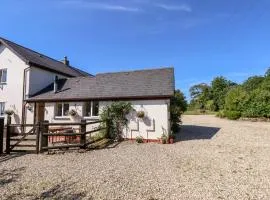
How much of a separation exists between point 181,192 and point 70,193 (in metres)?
2.81

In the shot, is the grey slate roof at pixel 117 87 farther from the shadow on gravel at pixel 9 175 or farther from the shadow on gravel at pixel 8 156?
the shadow on gravel at pixel 9 175

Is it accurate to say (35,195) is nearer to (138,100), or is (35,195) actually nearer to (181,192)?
(181,192)

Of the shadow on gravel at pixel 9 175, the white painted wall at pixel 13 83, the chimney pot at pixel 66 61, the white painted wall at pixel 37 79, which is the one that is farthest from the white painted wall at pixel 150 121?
the chimney pot at pixel 66 61

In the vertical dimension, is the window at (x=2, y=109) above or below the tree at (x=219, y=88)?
below

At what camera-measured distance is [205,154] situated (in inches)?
417

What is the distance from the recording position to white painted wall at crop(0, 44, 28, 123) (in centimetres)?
1852

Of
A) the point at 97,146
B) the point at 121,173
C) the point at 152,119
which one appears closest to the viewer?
the point at 121,173

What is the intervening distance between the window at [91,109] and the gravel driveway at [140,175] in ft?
17.9

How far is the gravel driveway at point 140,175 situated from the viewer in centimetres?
591

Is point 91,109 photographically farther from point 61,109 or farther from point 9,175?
point 9,175

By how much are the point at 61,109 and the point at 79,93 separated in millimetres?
1877

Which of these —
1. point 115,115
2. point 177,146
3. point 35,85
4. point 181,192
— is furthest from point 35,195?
point 35,85

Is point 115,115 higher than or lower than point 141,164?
higher

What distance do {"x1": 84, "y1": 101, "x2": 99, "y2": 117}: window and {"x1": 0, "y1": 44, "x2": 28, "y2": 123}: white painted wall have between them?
18.8ft
